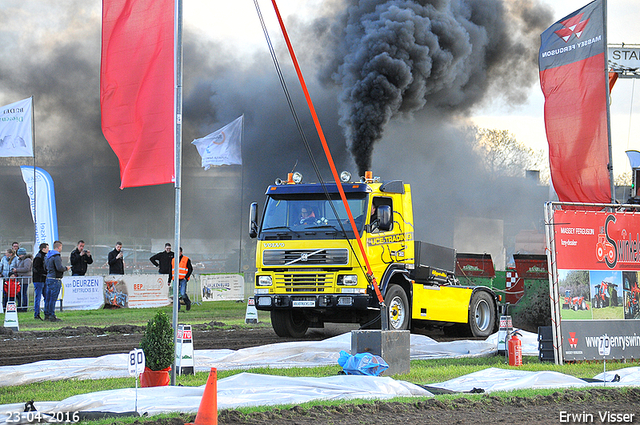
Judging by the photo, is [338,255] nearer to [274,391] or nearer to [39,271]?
[274,391]

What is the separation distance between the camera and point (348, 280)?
12477 mm

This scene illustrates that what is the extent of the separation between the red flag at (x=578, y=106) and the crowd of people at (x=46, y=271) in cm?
842

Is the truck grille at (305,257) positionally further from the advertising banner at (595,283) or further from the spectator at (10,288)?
the spectator at (10,288)

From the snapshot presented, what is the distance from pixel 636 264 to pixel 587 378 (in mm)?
3149

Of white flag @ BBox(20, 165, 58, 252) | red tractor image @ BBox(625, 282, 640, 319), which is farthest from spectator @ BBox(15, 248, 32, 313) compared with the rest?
red tractor image @ BBox(625, 282, 640, 319)

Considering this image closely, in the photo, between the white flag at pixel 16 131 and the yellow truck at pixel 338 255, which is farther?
the white flag at pixel 16 131

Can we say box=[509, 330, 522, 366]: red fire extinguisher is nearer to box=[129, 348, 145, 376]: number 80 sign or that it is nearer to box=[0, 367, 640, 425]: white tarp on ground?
box=[0, 367, 640, 425]: white tarp on ground

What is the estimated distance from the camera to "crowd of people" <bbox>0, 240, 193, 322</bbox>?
16953mm

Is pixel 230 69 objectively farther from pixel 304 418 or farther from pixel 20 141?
pixel 304 418

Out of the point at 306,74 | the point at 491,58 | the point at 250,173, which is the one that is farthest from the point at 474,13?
the point at 250,173

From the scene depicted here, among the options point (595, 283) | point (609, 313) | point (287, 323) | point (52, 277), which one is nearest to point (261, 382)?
point (595, 283)

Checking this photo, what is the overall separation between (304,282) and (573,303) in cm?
468

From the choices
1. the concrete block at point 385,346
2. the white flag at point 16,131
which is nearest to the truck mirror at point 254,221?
the concrete block at point 385,346

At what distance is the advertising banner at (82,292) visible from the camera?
799 inches
